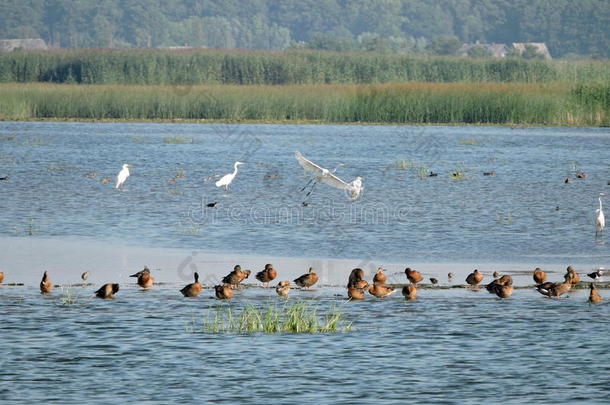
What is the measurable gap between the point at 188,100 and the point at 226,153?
506 inches

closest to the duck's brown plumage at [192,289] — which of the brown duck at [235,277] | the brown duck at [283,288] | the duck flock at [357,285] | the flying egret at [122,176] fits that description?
the duck flock at [357,285]

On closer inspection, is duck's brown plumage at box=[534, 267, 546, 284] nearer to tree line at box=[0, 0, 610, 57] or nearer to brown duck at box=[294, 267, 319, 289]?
brown duck at box=[294, 267, 319, 289]

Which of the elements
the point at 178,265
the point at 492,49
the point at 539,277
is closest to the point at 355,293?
the point at 539,277

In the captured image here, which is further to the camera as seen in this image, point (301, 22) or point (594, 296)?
point (301, 22)

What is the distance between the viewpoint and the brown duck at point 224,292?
46.2 ft

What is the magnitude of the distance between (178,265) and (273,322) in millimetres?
4440

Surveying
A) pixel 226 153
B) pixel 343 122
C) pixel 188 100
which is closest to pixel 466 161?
pixel 226 153

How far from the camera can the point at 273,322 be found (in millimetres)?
12758

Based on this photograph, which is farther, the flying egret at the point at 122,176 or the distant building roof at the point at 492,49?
the distant building roof at the point at 492,49

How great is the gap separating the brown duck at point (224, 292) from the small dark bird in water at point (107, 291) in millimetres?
1109

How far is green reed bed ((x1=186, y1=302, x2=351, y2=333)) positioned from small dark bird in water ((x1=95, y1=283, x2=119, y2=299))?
1237mm

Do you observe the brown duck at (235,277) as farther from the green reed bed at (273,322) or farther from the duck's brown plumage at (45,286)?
the duck's brown plumage at (45,286)

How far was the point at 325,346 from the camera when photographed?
12.2 meters

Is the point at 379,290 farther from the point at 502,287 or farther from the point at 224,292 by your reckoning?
the point at 224,292
